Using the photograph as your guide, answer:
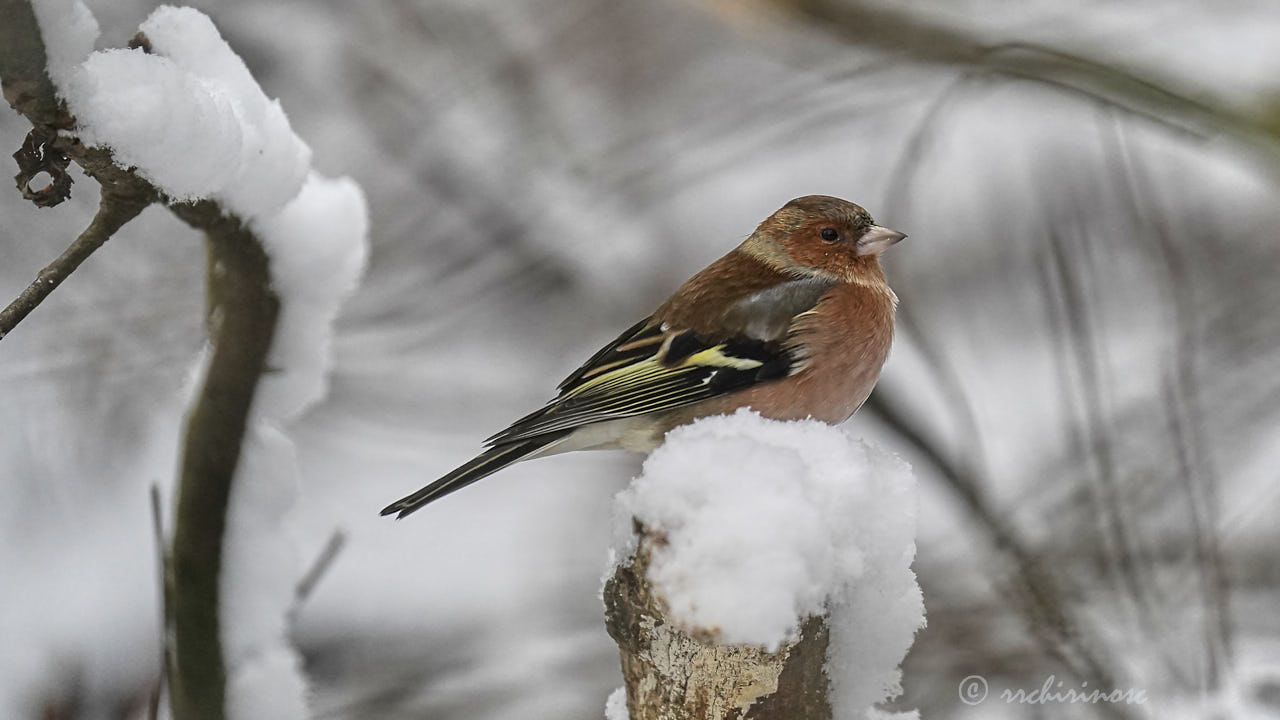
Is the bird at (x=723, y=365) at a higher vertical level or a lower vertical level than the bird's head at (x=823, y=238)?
lower

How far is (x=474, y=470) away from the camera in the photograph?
8.06ft

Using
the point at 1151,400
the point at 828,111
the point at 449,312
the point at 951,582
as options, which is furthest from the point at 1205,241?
the point at 449,312

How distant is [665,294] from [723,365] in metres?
2.82

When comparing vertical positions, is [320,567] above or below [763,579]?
above

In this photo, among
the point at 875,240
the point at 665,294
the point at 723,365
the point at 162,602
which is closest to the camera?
the point at 162,602

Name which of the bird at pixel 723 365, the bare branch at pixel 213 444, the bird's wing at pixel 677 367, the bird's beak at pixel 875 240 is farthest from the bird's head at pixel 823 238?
the bare branch at pixel 213 444

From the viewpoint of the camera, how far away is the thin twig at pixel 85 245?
53.9 inches

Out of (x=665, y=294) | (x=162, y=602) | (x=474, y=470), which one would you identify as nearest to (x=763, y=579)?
(x=162, y=602)

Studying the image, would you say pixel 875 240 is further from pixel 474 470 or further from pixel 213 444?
pixel 213 444

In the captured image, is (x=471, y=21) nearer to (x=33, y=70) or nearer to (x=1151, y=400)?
(x=1151, y=400)

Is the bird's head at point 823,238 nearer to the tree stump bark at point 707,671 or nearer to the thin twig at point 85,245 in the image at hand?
the tree stump bark at point 707,671

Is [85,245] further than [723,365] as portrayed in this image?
No

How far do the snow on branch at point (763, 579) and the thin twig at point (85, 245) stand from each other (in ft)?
2.79

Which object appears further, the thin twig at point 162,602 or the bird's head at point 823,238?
the bird's head at point 823,238
